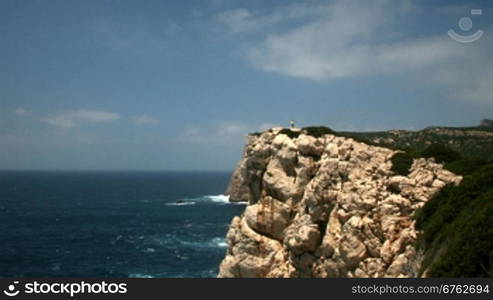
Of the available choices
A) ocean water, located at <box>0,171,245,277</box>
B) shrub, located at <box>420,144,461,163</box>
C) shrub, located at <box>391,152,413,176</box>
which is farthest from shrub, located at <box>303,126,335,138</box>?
ocean water, located at <box>0,171,245,277</box>

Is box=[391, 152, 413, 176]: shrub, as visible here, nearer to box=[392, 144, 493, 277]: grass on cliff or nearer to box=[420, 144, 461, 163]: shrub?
box=[392, 144, 493, 277]: grass on cliff

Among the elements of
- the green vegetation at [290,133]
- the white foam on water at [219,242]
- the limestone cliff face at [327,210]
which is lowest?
the white foam on water at [219,242]

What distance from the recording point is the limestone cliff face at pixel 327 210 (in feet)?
99.5

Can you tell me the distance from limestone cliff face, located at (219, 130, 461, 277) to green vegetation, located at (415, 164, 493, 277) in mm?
1397

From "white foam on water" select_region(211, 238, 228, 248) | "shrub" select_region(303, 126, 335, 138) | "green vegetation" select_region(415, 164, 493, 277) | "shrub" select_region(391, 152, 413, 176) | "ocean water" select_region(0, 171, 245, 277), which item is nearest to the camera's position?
"green vegetation" select_region(415, 164, 493, 277)

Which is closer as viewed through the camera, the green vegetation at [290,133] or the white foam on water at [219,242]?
the green vegetation at [290,133]

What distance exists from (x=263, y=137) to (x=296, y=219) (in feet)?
39.3

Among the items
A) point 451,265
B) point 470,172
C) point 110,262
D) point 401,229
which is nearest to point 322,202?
point 401,229

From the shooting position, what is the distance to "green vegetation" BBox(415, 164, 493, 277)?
800 inches

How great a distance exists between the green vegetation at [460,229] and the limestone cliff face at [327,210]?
1.40 m

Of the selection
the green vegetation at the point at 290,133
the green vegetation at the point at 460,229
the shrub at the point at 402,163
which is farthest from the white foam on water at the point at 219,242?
the green vegetation at the point at 460,229

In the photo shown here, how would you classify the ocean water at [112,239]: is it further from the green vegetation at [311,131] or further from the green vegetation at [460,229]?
the green vegetation at [460,229]

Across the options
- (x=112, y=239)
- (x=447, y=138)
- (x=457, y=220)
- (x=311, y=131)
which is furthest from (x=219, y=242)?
(x=457, y=220)

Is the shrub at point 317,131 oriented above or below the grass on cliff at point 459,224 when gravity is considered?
above
